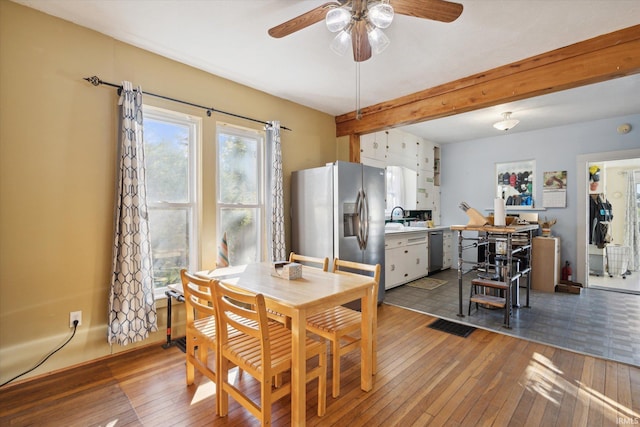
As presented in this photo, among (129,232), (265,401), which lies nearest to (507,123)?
(265,401)

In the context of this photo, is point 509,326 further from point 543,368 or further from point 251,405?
point 251,405

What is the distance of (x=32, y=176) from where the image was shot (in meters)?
2.12

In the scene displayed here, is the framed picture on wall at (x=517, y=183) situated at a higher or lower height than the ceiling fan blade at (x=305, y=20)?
lower

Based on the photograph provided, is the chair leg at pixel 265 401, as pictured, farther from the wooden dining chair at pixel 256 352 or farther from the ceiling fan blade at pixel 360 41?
the ceiling fan blade at pixel 360 41

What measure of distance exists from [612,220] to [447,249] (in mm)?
3168

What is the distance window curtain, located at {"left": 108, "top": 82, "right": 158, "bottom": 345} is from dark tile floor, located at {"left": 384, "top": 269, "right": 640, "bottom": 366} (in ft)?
9.48

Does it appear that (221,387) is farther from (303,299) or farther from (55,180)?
(55,180)

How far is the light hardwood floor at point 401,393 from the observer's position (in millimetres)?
1757

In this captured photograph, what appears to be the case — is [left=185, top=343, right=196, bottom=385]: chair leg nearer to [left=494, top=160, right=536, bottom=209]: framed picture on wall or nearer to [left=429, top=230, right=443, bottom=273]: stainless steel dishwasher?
[left=429, top=230, right=443, bottom=273]: stainless steel dishwasher

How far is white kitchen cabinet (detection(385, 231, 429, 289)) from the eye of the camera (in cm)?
434

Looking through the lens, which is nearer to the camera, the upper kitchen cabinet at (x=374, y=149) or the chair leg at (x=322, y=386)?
the chair leg at (x=322, y=386)

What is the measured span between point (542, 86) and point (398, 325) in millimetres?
2621

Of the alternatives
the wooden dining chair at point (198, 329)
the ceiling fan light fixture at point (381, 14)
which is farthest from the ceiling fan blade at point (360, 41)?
the wooden dining chair at point (198, 329)

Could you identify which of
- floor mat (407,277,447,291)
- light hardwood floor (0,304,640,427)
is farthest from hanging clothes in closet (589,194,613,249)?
light hardwood floor (0,304,640,427)
